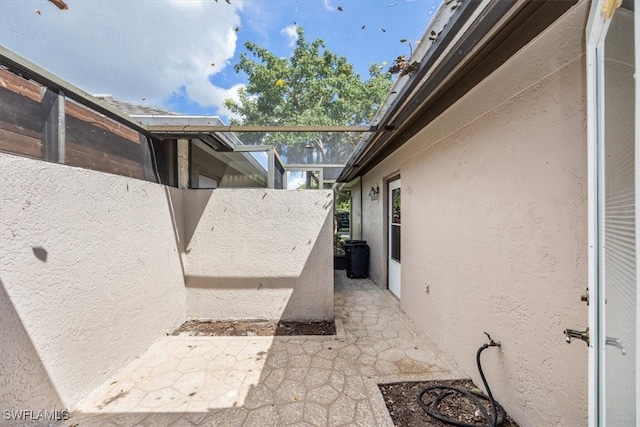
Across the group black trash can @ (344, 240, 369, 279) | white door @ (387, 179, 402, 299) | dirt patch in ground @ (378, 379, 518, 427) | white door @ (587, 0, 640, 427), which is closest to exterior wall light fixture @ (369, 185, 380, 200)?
white door @ (387, 179, 402, 299)

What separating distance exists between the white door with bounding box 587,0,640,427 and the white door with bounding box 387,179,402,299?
472 centimetres

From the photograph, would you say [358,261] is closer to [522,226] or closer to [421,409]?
[421,409]

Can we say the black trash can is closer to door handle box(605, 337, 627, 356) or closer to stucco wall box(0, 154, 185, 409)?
stucco wall box(0, 154, 185, 409)

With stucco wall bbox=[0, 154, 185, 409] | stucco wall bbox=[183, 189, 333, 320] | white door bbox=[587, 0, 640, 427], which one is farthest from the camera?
stucco wall bbox=[183, 189, 333, 320]

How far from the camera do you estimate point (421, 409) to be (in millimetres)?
2600

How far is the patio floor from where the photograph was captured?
2518mm

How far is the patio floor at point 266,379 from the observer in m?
2.52

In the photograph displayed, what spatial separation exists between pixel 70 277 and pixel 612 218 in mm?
4198

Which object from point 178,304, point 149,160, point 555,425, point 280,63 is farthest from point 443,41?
point 280,63

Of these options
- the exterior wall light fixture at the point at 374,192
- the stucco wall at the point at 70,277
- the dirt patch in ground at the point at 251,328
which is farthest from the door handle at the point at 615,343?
the exterior wall light fixture at the point at 374,192

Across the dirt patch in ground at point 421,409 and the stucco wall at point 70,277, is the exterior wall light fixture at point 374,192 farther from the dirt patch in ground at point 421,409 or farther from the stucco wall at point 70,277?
the stucco wall at point 70,277

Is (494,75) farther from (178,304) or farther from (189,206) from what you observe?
(178,304)

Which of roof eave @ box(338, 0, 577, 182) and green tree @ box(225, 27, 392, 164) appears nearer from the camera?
roof eave @ box(338, 0, 577, 182)

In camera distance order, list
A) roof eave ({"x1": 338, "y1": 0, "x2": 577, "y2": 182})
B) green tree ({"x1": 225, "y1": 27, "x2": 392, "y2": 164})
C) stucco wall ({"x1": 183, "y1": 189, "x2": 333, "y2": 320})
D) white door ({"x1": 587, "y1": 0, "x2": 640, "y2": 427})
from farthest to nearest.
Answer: green tree ({"x1": 225, "y1": 27, "x2": 392, "y2": 164})
stucco wall ({"x1": 183, "y1": 189, "x2": 333, "y2": 320})
roof eave ({"x1": 338, "y1": 0, "x2": 577, "y2": 182})
white door ({"x1": 587, "y1": 0, "x2": 640, "y2": 427})
